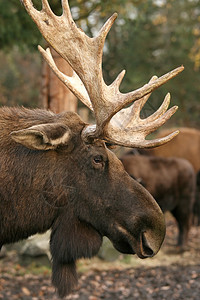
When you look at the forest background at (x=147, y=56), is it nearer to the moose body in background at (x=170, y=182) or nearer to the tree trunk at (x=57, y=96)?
the tree trunk at (x=57, y=96)

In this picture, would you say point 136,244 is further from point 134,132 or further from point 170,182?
point 170,182

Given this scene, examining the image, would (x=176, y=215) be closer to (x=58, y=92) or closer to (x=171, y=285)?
(x=171, y=285)

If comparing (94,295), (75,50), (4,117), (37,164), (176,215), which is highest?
(75,50)

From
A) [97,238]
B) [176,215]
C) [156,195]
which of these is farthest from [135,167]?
[97,238]

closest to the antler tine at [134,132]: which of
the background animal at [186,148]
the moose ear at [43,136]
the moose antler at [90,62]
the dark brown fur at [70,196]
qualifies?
the moose antler at [90,62]

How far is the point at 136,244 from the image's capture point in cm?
307

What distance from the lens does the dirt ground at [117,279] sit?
546 cm

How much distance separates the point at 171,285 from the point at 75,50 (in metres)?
3.78

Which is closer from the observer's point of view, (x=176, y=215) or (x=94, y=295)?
(x=94, y=295)

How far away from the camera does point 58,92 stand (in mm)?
5949

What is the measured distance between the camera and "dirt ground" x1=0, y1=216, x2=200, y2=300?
215 inches

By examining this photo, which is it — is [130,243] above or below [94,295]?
above

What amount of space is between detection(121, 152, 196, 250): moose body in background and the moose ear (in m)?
4.86

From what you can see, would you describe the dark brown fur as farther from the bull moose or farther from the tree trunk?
the tree trunk
